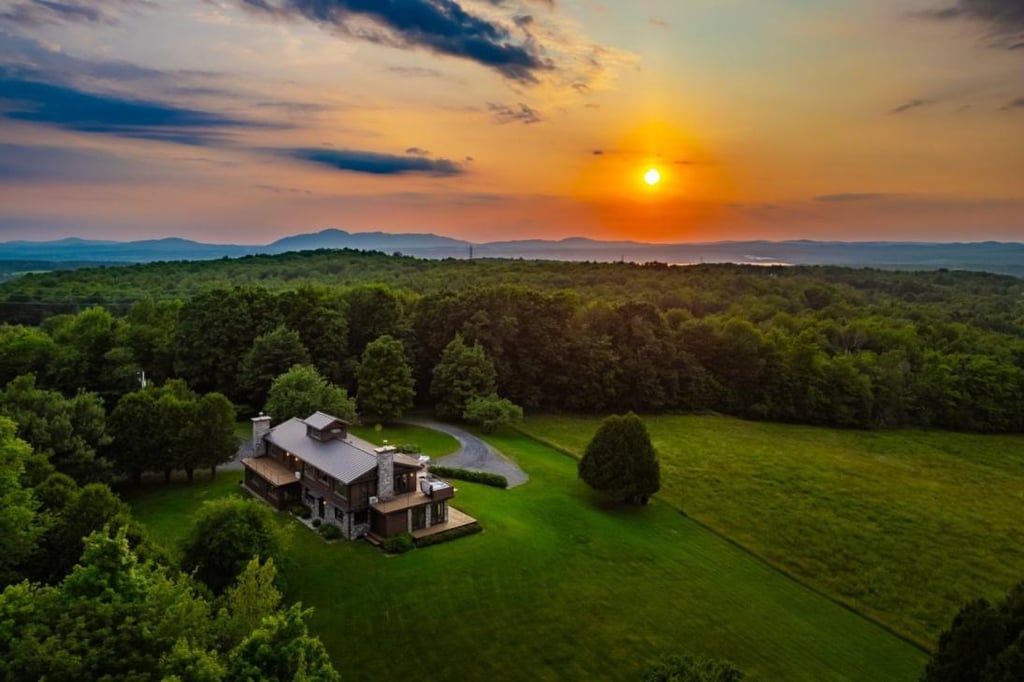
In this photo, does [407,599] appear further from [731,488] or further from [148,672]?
[731,488]

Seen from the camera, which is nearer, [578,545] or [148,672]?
[148,672]

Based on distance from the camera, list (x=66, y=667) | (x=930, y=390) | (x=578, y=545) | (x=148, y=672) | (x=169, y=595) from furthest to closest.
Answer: (x=930, y=390), (x=578, y=545), (x=169, y=595), (x=148, y=672), (x=66, y=667)

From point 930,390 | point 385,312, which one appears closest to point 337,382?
point 385,312

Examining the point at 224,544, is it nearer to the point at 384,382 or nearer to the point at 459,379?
the point at 384,382

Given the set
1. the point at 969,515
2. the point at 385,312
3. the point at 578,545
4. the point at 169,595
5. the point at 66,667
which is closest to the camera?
the point at 66,667

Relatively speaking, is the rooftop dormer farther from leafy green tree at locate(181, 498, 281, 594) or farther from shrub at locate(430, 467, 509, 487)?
leafy green tree at locate(181, 498, 281, 594)

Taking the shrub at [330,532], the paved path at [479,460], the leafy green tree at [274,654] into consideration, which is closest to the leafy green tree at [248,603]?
the leafy green tree at [274,654]

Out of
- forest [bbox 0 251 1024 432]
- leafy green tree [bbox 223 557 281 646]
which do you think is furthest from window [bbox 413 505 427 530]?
forest [bbox 0 251 1024 432]
